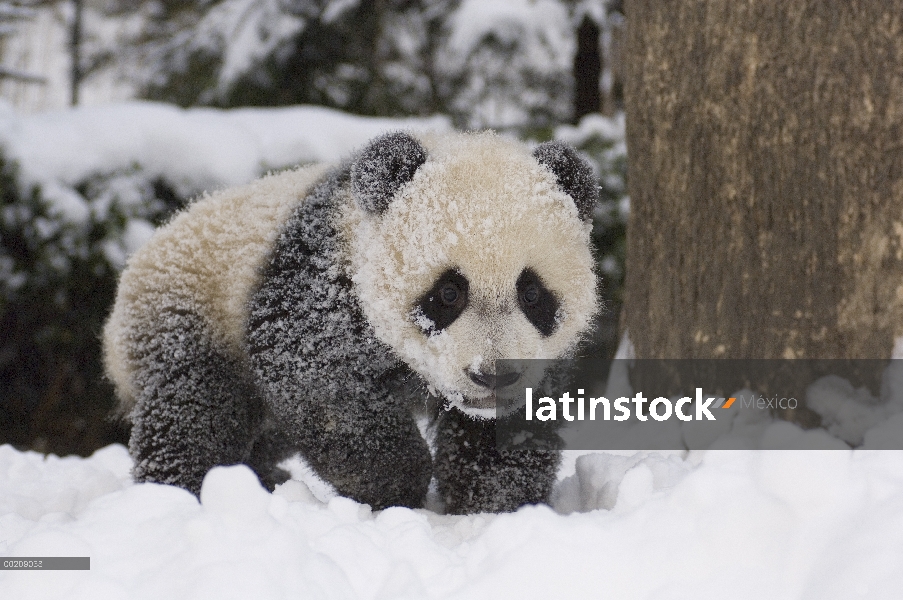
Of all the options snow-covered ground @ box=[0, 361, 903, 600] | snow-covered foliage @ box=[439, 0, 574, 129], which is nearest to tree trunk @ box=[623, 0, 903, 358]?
snow-covered ground @ box=[0, 361, 903, 600]

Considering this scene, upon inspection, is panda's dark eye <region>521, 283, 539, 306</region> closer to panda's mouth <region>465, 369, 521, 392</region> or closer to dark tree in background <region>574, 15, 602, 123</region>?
panda's mouth <region>465, 369, 521, 392</region>

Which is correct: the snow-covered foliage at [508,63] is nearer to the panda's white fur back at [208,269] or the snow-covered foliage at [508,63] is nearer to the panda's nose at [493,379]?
the panda's white fur back at [208,269]

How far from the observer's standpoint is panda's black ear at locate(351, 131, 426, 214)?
7.40 feet

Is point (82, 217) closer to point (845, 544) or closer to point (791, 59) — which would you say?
point (791, 59)

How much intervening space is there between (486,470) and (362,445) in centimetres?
42

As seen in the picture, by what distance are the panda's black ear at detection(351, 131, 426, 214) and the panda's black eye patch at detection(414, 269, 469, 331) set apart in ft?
1.03

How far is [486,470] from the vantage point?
8.17ft

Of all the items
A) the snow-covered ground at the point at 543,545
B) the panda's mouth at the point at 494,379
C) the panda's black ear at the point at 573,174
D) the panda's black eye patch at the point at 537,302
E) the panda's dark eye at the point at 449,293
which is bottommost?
the snow-covered ground at the point at 543,545

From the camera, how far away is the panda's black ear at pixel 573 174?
2.41 meters

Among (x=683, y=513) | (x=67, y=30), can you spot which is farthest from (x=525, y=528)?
(x=67, y=30)

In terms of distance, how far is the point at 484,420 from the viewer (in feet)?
8.18

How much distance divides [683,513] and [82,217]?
455 cm

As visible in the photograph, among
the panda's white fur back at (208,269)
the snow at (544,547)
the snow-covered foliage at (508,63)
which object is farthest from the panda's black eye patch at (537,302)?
the snow-covered foliage at (508,63)

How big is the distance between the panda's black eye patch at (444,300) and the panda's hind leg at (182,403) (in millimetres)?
853
